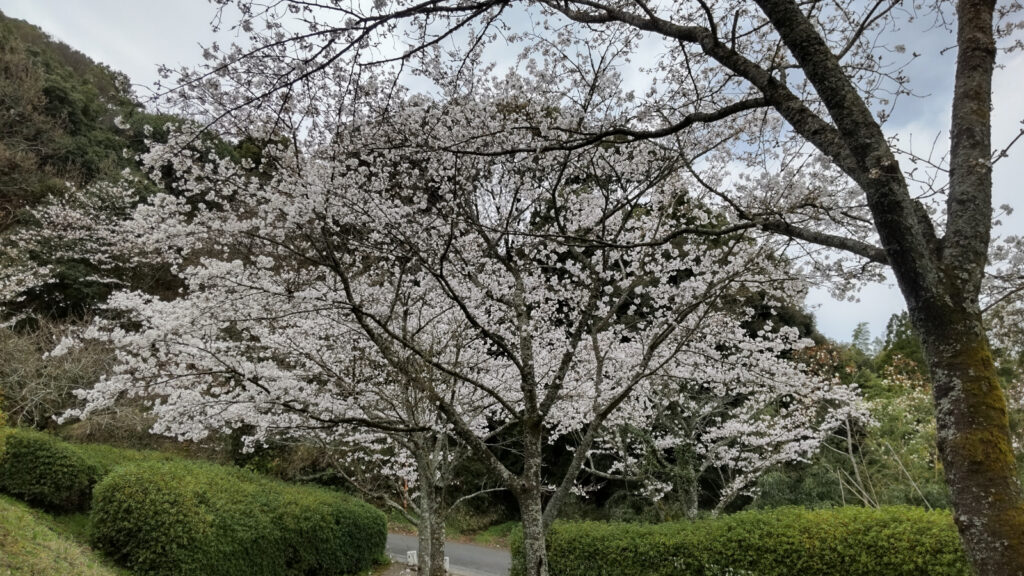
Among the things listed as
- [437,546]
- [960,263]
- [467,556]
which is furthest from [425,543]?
[960,263]

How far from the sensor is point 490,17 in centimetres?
289

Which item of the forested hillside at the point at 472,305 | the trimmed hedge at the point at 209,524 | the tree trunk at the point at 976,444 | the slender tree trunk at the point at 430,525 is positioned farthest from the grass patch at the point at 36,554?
the tree trunk at the point at 976,444

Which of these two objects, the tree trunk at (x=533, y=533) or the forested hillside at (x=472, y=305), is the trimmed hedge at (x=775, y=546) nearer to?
the forested hillside at (x=472, y=305)

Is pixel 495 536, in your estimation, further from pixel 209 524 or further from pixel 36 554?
pixel 36 554

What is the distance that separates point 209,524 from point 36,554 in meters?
1.85

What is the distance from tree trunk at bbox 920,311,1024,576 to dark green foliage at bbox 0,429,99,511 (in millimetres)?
10653

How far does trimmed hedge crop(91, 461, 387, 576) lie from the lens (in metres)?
6.45

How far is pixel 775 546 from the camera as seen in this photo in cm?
A: 599

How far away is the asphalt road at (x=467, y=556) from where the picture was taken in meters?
10.6

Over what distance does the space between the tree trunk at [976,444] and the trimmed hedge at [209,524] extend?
25.0 feet

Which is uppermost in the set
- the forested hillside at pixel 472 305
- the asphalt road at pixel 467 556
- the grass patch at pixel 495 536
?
the forested hillside at pixel 472 305

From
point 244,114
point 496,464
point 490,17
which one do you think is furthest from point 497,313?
point 490,17

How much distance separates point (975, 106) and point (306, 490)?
1004 centimetres

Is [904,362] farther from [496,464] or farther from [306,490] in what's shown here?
[306,490]
